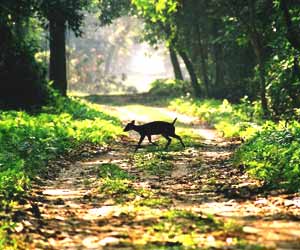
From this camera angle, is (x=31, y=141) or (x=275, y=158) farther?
(x=31, y=141)

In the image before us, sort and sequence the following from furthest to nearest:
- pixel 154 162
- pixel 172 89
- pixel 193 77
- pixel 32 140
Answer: pixel 172 89, pixel 193 77, pixel 32 140, pixel 154 162

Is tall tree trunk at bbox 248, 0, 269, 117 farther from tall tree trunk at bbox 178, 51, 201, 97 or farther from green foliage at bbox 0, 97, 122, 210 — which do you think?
tall tree trunk at bbox 178, 51, 201, 97

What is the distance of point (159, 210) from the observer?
7734 millimetres

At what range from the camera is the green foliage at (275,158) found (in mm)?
9023

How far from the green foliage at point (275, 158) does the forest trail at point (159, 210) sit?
33 centimetres

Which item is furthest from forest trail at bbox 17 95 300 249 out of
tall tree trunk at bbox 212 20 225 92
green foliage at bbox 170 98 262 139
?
tall tree trunk at bbox 212 20 225 92

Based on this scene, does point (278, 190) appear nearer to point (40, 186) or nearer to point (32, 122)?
point (40, 186)

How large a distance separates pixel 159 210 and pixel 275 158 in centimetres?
377

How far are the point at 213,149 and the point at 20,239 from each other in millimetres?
10395

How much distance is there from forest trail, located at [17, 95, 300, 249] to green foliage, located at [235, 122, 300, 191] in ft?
1.07

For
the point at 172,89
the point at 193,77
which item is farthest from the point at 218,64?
the point at 172,89

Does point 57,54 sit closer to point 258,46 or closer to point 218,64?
point 258,46

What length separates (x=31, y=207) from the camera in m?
8.05

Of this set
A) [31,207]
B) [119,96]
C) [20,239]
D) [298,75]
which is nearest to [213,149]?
[298,75]
